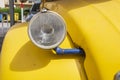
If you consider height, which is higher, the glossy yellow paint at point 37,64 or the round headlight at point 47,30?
the round headlight at point 47,30

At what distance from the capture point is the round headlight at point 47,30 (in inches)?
66.4

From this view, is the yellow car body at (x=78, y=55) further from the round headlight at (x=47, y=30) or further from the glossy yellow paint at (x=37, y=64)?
the round headlight at (x=47, y=30)

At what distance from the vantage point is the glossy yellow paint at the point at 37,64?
171 centimetres

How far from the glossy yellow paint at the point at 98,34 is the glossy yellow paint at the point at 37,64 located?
0.07 metres

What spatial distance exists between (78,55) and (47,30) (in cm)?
22

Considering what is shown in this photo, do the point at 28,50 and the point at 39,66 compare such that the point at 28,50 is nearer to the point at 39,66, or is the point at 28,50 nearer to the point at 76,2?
the point at 39,66

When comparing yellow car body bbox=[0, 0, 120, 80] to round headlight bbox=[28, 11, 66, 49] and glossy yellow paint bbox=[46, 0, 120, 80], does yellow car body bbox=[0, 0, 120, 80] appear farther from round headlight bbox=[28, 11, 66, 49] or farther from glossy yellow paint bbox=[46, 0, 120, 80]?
round headlight bbox=[28, 11, 66, 49]

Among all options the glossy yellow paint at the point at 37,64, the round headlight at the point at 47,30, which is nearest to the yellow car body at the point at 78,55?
the glossy yellow paint at the point at 37,64

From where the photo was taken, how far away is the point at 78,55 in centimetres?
181

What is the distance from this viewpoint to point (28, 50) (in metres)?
1.85

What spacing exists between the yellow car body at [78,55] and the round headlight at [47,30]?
12cm

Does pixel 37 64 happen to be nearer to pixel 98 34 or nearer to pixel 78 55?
pixel 78 55

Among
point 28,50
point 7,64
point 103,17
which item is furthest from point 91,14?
point 7,64

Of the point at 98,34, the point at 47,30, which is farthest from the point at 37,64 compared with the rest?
the point at 98,34
